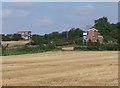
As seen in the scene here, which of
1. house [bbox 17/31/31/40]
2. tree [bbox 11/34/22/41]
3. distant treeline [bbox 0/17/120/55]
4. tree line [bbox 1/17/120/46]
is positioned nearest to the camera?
distant treeline [bbox 0/17/120/55]

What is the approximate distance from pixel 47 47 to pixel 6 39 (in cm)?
2717

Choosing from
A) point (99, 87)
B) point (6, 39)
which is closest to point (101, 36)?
point (6, 39)

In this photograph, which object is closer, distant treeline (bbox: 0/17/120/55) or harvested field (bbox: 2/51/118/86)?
harvested field (bbox: 2/51/118/86)

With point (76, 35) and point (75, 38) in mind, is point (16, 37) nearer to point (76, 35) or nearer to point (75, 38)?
point (75, 38)

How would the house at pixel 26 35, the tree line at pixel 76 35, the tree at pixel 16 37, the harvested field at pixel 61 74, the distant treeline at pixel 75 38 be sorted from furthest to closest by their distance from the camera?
1. the tree line at pixel 76 35
2. the tree at pixel 16 37
3. the house at pixel 26 35
4. the distant treeline at pixel 75 38
5. the harvested field at pixel 61 74

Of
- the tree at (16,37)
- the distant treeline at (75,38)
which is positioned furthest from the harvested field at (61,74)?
the tree at (16,37)

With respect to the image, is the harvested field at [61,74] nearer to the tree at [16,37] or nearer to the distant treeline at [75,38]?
the distant treeline at [75,38]

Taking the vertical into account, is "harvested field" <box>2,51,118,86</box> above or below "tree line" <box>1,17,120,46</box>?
below

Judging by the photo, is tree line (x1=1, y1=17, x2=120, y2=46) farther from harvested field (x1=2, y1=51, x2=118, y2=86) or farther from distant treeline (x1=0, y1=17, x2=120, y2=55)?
harvested field (x1=2, y1=51, x2=118, y2=86)

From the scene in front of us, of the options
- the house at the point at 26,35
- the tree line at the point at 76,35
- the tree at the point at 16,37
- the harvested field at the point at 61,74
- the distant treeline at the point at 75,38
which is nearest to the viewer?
the harvested field at the point at 61,74

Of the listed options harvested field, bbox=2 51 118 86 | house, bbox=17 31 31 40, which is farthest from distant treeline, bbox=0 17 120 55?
harvested field, bbox=2 51 118 86

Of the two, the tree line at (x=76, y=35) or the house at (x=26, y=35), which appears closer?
the house at (x=26, y=35)

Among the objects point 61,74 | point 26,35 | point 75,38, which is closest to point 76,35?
point 75,38

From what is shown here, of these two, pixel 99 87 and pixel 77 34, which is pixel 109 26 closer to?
pixel 77 34
